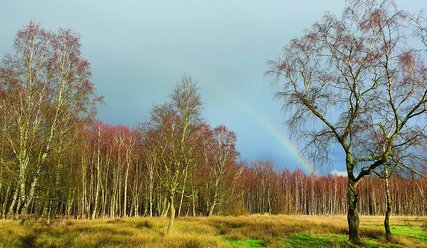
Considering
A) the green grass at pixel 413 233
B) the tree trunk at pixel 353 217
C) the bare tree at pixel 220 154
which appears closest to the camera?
the tree trunk at pixel 353 217

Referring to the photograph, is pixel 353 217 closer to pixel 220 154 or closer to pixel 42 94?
pixel 42 94

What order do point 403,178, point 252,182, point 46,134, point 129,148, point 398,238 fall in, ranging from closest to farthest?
point 403,178, point 398,238, point 46,134, point 129,148, point 252,182

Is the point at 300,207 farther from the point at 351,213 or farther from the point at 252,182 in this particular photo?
the point at 351,213

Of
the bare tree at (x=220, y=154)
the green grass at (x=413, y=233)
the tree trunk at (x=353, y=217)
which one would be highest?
the bare tree at (x=220, y=154)

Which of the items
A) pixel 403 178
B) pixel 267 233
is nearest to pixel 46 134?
pixel 267 233

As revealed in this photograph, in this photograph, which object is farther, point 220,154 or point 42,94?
point 220,154

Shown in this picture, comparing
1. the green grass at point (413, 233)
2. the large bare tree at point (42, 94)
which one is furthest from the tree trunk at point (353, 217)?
the large bare tree at point (42, 94)

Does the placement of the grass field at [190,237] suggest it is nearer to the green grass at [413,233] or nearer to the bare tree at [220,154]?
the green grass at [413,233]

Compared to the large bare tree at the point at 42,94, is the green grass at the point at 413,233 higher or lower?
lower

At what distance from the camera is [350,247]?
13.6 m

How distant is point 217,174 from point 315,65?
26770 mm

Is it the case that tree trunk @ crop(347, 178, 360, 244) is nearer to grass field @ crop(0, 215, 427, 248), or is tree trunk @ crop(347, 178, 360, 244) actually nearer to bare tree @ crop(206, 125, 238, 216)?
grass field @ crop(0, 215, 427, 248)

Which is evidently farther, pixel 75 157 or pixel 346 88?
pixel 75 157

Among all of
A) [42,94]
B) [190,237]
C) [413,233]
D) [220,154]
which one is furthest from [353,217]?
[220,154]
